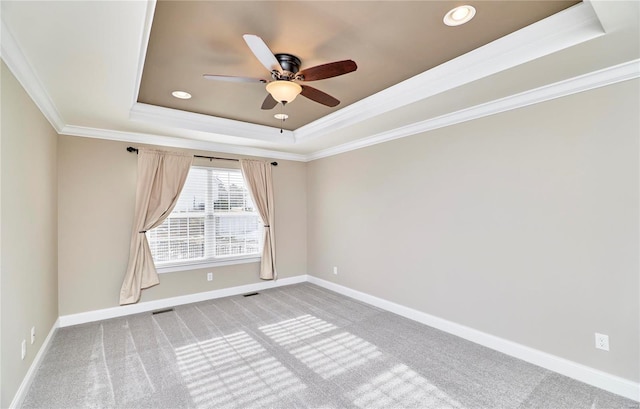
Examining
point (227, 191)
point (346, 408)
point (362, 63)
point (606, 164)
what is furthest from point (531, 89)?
point (227, 191)

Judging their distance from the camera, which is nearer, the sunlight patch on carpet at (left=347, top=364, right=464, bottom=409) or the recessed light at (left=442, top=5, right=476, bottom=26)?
the recessed light at (left=442, top=5, right=476, bottom=26)

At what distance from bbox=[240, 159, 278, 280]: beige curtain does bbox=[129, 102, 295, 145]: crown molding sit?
73 cm

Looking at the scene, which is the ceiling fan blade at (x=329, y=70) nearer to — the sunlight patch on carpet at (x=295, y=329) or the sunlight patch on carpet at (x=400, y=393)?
the sunlight patch on carpet at (x=400, y=393)

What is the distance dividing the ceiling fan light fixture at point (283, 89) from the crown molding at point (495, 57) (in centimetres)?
114

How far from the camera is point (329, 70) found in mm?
2189

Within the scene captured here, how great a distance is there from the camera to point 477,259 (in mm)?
3215

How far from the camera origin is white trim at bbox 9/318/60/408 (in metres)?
2.13

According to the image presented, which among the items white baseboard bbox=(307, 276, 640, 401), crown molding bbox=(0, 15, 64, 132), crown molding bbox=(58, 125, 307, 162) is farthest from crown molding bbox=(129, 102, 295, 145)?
white baseboard bbox=(307, 276, 640, 401)

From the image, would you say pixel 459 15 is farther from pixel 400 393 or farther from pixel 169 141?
pixel 169 141

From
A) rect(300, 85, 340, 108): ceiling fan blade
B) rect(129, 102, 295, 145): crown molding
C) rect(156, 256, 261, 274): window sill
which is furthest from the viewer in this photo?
rect(156, 256, 261, 274): window sill

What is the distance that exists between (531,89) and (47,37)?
3.68 metres

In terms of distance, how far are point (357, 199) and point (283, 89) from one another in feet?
8.44

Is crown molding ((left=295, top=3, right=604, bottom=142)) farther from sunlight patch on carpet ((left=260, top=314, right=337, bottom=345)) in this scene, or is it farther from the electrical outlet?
sunlight patch on carpet ((left=260, top=314, right=337, bottom=345))

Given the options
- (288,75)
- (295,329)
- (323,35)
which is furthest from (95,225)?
(323,35)
